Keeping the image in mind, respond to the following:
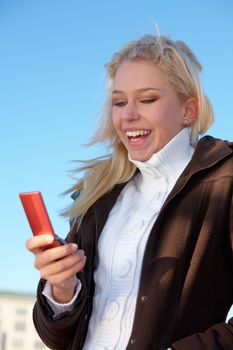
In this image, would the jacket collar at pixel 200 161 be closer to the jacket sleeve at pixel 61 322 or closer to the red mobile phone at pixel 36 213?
the jacket sleeve at pixel 61 322

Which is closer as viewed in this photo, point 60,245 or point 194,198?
point 60,245

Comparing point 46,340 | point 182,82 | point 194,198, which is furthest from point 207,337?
point 182,82

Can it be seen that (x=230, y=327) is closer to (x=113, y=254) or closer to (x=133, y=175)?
(x=113, y=254)

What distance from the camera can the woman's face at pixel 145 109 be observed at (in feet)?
9.18

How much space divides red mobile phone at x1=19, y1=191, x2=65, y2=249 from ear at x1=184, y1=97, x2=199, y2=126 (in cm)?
85

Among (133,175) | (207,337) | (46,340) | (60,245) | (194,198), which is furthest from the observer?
(133,175)

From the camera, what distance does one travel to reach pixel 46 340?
2846 millimetres

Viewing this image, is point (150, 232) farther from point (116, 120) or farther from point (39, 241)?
point (116, 120)

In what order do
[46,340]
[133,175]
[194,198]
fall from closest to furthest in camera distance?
[194,198], [46,340], [133,175]

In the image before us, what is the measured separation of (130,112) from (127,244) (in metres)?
0.54

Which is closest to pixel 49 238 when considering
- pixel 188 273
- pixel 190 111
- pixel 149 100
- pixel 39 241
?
pixel 39 241

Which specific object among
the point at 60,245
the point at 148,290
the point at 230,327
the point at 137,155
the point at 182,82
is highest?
the point at 182,82

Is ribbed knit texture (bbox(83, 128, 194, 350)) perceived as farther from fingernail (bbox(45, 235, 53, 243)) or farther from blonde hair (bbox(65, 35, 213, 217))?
fingernail (bbox(45, 235, 53, 243))

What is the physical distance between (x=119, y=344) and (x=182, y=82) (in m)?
1.09
